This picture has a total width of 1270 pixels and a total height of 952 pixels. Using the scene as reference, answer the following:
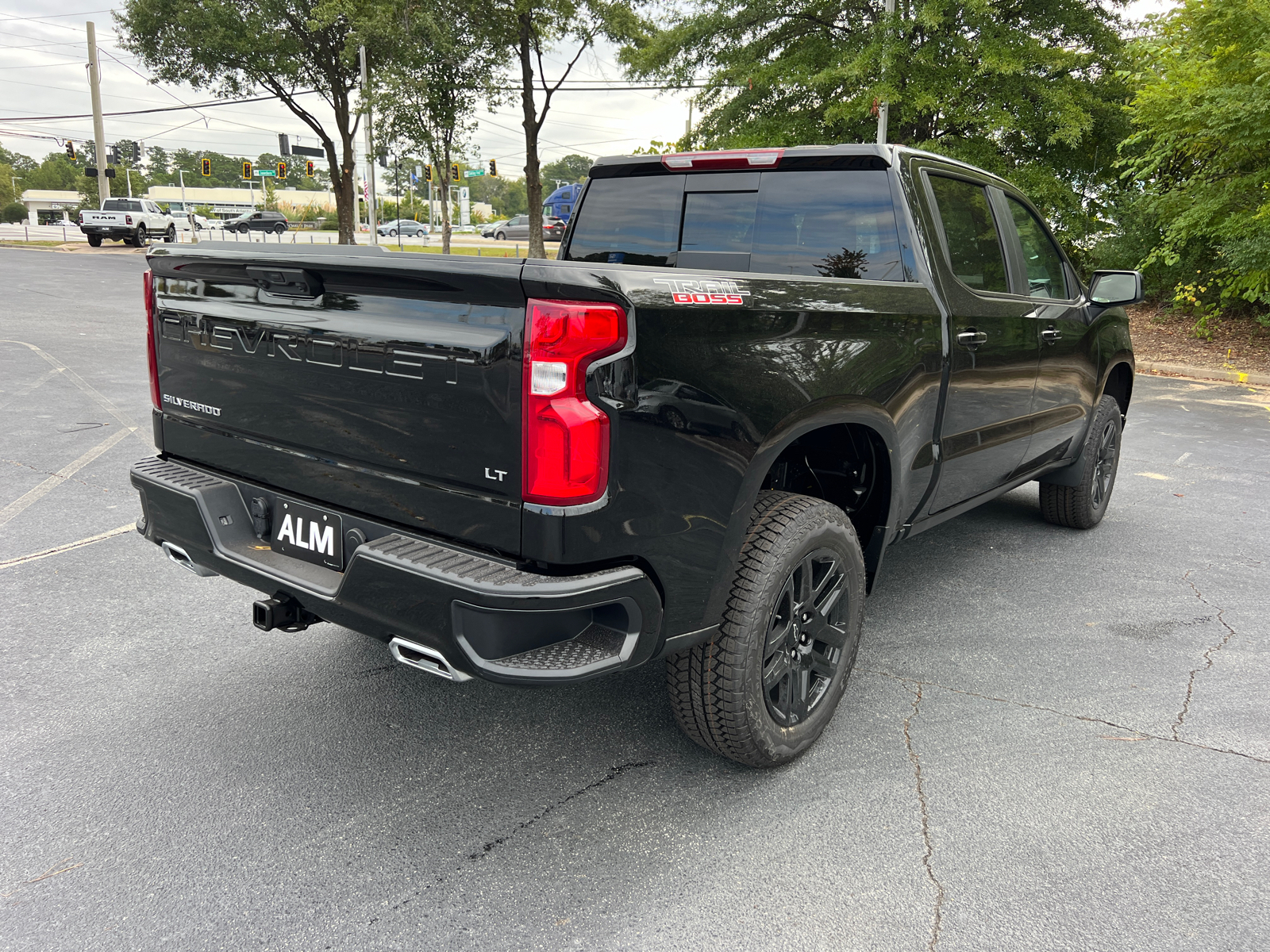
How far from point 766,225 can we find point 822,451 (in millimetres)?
985

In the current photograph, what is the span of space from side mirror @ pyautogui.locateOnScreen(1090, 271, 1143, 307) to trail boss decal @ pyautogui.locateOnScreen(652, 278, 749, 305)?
3199 millimetres

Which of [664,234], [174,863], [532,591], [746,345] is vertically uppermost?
[664,234]

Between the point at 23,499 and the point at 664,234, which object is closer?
the point at 664,234

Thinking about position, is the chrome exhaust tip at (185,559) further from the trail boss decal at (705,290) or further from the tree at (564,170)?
the tree at (564,170)

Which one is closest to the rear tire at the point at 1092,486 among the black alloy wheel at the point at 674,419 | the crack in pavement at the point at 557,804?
the crack in pavement at the point at 557,804

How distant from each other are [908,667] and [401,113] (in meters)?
28.7

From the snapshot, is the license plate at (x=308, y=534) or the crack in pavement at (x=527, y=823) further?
the license plate at (x=308, y=534)

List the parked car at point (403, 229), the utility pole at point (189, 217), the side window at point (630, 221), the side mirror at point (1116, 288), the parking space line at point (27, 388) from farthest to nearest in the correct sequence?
the parked car at point (403, 229) → the utility pole at point (189, 217) → the parking space line at point (27, 388) → the side mirror at point (1116, 288) → the side window at point (630, 221)

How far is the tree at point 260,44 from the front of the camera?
88.2 feet

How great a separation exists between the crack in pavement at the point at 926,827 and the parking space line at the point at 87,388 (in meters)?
5.76

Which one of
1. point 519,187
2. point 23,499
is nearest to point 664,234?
point 23,499

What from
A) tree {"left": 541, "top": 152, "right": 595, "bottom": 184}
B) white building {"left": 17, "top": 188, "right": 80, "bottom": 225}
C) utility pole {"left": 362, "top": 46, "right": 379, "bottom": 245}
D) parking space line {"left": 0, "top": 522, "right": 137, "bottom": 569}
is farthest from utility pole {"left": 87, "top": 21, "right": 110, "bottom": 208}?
white building {"left": 17, "top": 188, "right": 80, "bottom": 225}

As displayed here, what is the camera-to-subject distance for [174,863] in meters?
2.33

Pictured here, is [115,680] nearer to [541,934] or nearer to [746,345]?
[541,934]
